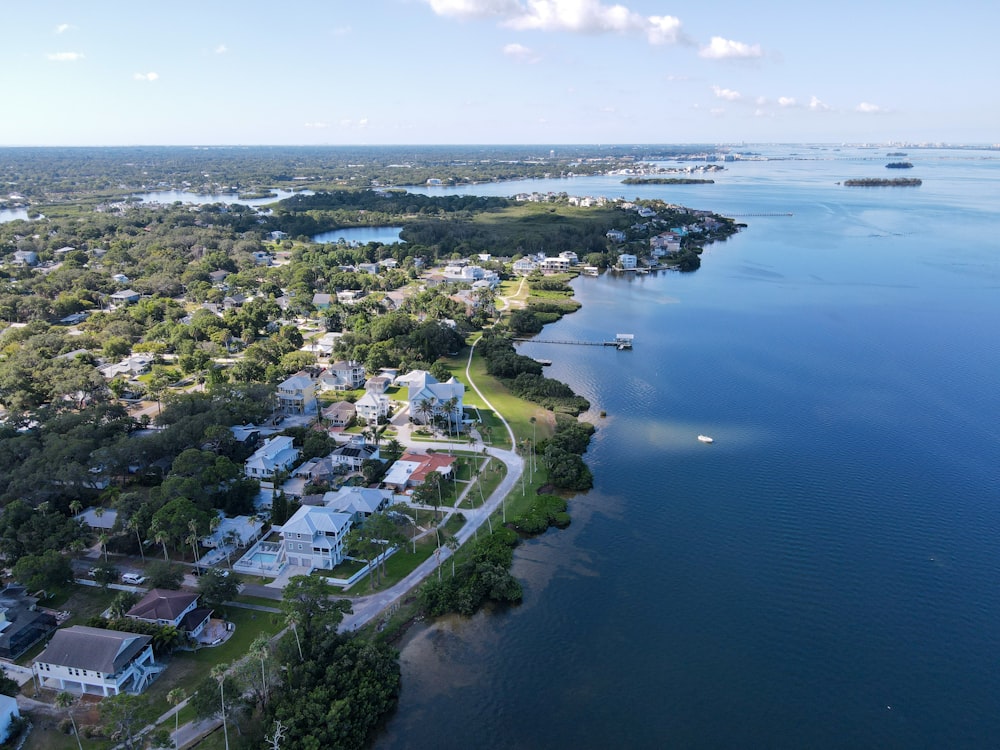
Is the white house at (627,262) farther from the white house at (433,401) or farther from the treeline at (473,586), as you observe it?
the treeline at (473,586)

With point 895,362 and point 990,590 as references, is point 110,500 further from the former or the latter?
point 895,362

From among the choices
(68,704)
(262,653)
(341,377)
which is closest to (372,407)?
(341,377)

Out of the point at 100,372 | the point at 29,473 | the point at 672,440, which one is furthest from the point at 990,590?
the point at 100,372

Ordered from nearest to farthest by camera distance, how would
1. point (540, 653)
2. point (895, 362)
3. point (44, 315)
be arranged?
point (540, 653)
point (895, 362)
point (44, 315)

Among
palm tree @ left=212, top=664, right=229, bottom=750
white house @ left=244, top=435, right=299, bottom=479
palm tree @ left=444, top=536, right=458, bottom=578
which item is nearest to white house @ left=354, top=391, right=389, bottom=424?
white house @ left=244, top=435, right=299, bottom=479

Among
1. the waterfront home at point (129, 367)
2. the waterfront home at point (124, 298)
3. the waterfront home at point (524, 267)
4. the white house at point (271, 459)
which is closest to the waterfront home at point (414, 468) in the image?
the white house at point (271, 459)
